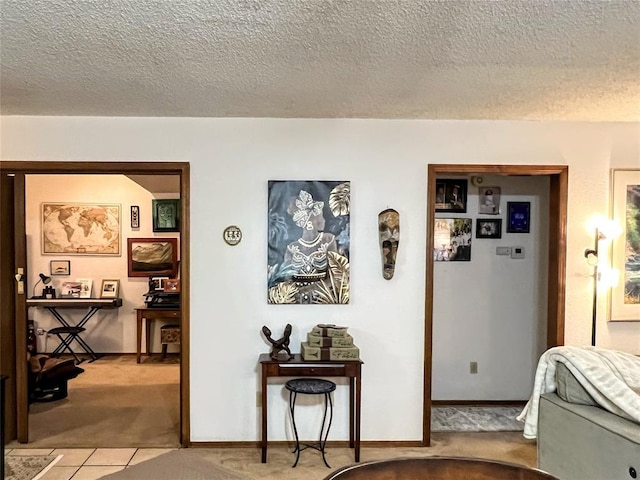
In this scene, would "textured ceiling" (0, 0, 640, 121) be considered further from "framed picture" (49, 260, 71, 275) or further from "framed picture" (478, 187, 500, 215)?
"framed picture" (49, 260, 71, 275)

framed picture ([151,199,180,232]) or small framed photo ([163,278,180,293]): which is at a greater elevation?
framed picture ([151,199,180,232])

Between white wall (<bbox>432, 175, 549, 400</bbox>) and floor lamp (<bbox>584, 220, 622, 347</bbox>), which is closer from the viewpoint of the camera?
floor lamp (<bbox>584, 220, 622, 347</bbox>)

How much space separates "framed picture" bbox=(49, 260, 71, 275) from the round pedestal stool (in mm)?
4228

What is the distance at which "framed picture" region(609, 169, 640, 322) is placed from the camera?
11.4ft

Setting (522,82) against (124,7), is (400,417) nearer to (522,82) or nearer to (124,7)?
(522,82)

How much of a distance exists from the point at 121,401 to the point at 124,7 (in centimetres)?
376

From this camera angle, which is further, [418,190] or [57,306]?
[57,306]

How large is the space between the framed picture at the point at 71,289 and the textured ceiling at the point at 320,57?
3402mm

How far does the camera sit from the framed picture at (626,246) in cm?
348

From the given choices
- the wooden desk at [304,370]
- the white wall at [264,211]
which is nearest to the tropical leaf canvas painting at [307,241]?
the white wall at [264,211]

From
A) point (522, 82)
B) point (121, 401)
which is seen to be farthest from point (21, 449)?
point (522, 82)

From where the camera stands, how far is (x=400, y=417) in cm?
342

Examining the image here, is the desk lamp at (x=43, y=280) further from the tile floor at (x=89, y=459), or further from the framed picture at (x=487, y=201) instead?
the framed picture at (x=487, y=201)

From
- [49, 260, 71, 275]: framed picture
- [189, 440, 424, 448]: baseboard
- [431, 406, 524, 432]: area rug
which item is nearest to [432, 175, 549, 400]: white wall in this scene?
[431, 406, 524, 432]: area rug
